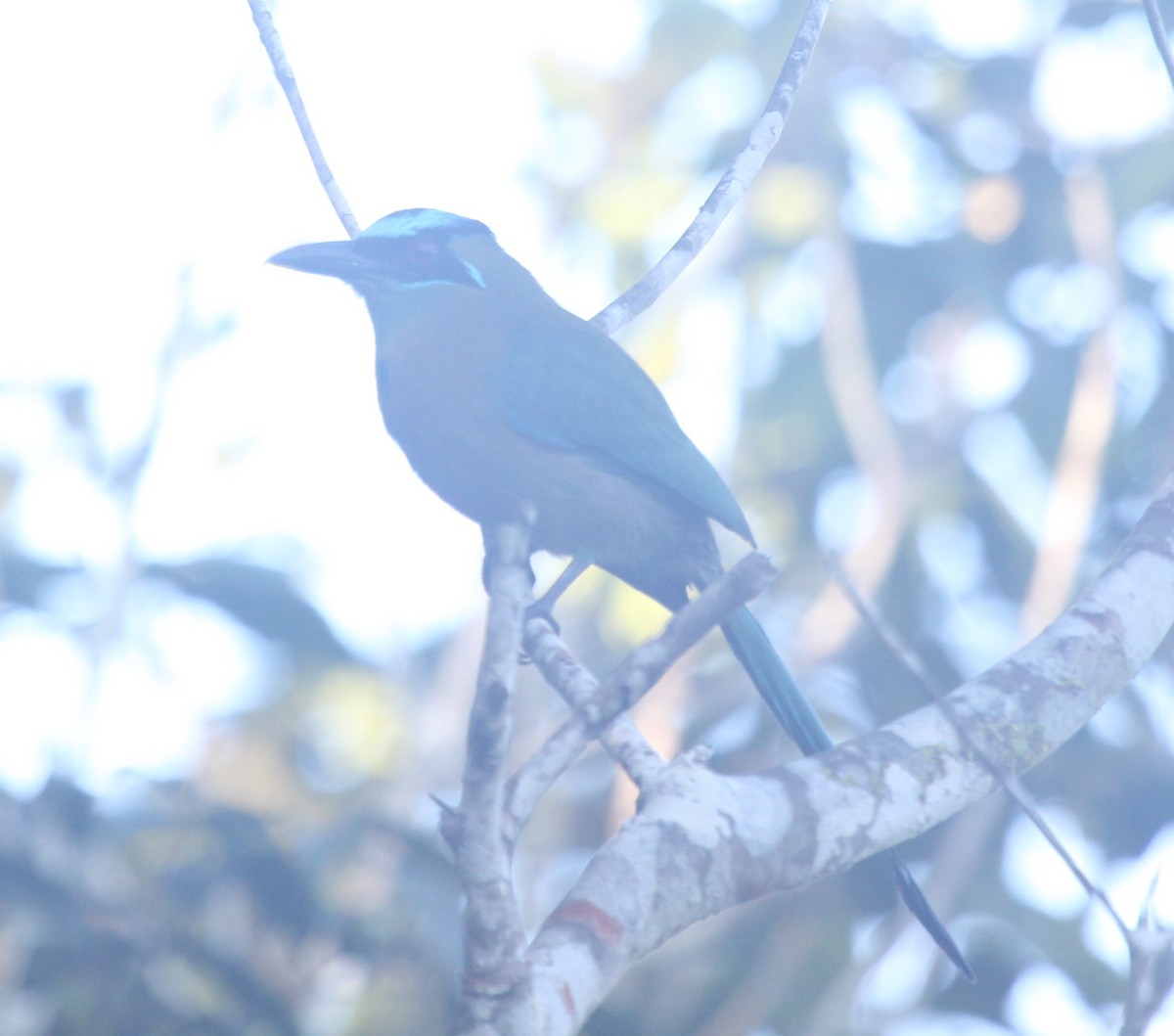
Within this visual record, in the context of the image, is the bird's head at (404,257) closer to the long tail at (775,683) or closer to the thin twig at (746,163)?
the thin twig at (746,163)

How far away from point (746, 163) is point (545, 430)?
30.7 inches

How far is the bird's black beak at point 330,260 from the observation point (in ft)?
12.9

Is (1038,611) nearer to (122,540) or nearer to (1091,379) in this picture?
(1091,379)

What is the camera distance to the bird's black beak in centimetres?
394

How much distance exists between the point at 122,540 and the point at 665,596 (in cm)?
304

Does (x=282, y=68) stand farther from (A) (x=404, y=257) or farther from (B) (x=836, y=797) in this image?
(B) (x=836, y=797)

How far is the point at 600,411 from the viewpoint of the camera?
12.3ft

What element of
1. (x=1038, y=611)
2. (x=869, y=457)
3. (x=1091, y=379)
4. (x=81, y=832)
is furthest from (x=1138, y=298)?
(x=81, y=832)

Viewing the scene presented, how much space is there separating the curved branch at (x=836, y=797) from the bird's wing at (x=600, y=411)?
0.88 m

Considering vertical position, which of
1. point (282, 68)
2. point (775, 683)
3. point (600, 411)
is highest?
point (282, 68)

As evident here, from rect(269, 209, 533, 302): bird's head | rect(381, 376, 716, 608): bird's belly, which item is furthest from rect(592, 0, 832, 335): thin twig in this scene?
rect(269, 209, 533, 302): bird's head

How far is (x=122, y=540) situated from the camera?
603 cm

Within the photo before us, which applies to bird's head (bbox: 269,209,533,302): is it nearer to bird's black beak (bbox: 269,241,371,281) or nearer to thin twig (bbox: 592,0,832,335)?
bird's black beak (bbox: 269,241,371,281)

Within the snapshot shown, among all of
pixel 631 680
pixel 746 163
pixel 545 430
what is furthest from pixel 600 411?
pixel 631 680
